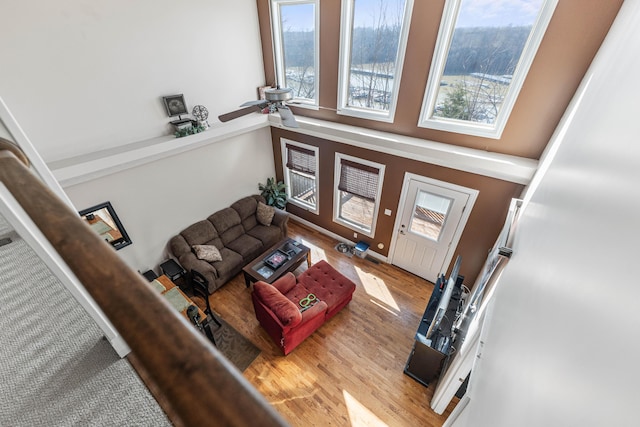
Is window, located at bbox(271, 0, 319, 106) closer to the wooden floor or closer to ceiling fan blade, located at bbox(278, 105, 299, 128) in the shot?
ceiling fan blade, located at bbox(278, 105, 299, 128)

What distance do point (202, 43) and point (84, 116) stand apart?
6.82 feet

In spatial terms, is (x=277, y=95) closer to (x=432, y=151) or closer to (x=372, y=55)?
(x=372, y=55)

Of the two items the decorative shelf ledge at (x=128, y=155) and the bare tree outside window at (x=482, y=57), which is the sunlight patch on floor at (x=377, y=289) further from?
the decorative shelf ledge at (x=128, y=155)

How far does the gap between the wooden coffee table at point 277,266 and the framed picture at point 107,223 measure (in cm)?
194

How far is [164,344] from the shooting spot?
329 mm

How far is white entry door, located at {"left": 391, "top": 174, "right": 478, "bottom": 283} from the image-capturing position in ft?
13.1

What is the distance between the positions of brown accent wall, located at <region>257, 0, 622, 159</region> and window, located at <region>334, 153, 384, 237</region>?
0.70m

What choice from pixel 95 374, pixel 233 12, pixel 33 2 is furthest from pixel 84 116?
pixel 95 374

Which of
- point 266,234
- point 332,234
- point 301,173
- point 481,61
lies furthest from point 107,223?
point 481,61

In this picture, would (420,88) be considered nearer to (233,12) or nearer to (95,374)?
(233,12)

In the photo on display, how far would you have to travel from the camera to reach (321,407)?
3.21m

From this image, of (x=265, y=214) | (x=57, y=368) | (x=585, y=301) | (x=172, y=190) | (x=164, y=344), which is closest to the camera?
(x=164, y=344)

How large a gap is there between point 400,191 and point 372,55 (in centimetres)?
218

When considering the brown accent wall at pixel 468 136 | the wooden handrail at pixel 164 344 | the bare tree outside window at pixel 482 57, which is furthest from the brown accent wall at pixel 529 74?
A: the wooden handrail at pixel 164 344
